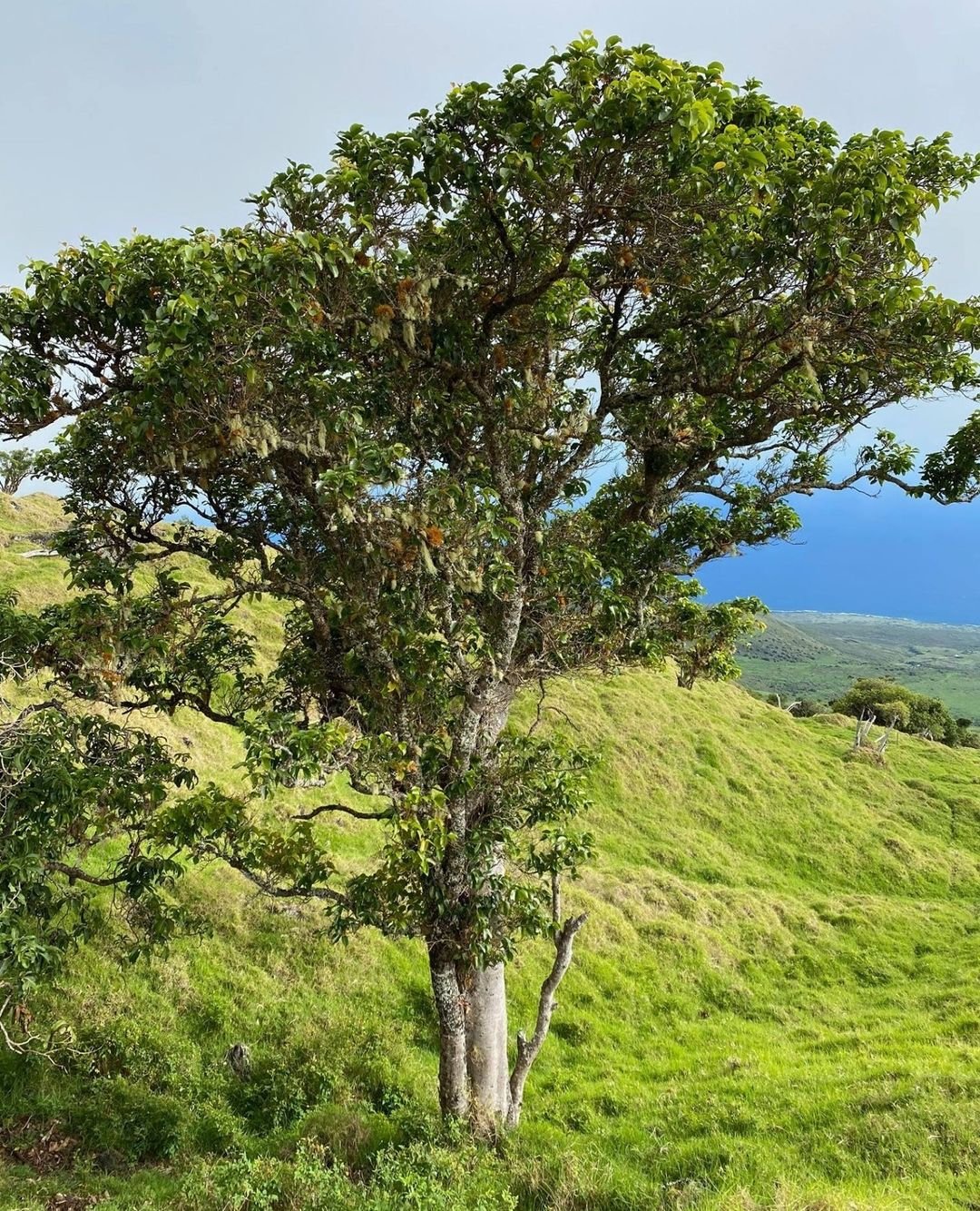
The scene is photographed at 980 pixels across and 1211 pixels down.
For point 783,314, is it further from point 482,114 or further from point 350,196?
point 350,196

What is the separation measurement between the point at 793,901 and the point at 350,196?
102 feet

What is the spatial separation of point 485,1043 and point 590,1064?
7.24 m

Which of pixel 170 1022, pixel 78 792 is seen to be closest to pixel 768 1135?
pixel 170 1022

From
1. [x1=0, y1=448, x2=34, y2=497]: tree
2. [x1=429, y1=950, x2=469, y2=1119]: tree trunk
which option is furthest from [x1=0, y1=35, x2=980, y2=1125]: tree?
[x1=0, y1=448, x2=34, y2=497]: tree

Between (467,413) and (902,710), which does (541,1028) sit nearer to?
(467,413)

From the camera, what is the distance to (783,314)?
30.7 feet

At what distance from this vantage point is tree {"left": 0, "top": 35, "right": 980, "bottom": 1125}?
7.61m

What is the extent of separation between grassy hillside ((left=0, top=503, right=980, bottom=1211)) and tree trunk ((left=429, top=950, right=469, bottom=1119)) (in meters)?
0.54

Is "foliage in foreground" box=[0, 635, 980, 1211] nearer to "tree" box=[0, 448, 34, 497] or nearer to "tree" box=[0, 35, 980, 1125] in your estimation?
"tree" box=[0, 35, 980, 1125]

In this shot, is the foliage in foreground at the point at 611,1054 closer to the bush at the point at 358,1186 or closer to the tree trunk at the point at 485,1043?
the bush at the point at 358,1186

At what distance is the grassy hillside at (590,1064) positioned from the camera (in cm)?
930

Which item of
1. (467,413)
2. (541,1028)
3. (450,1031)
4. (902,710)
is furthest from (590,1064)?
(902,710)

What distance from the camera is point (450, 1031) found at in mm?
10289

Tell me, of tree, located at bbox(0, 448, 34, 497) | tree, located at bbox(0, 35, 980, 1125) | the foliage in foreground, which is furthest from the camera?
tree, located at bbox(0, 448, 34, 497)
